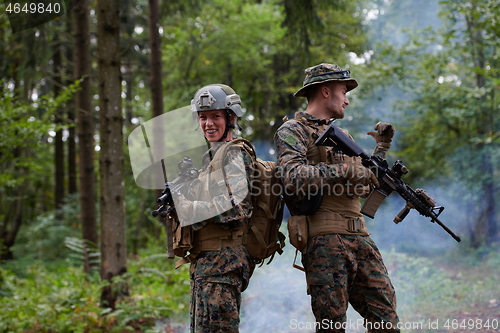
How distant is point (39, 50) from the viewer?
978 cm

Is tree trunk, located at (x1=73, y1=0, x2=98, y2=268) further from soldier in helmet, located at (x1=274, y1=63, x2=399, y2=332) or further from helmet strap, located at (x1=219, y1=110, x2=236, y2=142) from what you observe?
soldier in helmet, located at (x1=274, y1=63, x2=399, y2=332)

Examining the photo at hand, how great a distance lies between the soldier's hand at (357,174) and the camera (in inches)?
124

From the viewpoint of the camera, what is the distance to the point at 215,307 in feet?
9.99

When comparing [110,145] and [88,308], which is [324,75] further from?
[88,308]

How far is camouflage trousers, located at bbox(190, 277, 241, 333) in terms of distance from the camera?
3049 mm

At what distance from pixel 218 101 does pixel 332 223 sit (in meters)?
1.26

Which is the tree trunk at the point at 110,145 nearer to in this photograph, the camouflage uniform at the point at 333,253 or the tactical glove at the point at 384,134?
the camouflage uniform at the point at 333,253

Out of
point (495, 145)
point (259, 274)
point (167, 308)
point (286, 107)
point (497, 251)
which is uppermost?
point (286, 107)

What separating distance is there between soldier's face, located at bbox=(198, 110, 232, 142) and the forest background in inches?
118

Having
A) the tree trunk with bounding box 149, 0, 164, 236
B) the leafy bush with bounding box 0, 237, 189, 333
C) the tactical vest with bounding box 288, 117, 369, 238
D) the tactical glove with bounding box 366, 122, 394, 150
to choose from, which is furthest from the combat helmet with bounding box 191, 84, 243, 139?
the tree trunk with bounding box 149, 0, 164, 236

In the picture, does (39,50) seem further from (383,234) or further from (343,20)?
(343,20)

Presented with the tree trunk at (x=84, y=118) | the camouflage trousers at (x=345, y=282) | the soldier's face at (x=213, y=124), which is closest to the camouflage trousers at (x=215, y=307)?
the camouflage trousers at (x=345, y=282)

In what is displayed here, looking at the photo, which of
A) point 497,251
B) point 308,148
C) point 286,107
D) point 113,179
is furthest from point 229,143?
point 286,107

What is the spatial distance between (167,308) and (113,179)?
6.15ft
